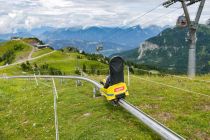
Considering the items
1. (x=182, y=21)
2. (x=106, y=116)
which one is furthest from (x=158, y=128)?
(x=182, y=21)

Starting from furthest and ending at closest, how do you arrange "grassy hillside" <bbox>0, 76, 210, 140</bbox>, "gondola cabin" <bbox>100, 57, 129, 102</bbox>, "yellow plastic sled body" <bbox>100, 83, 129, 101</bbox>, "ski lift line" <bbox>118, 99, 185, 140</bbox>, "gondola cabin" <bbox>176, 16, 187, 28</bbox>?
"gondola cabin" <bbox>176, 16, 187, 28</bbox>
"yellow plastic sled body" <bbox>100, 83, 129, 101</bbox>
"gondola cabin" <bbox>100, 57, 129, 102</bbox>
"grassy hillside" <bbox>0, 76, 210, 140</bbox>
"ski lift line" <bbox>118, 99, 185, 140</bbox>

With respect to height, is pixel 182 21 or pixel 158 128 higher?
pixel 182 21

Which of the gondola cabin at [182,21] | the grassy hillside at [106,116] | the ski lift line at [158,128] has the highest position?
the gondola cabin at [182,21]

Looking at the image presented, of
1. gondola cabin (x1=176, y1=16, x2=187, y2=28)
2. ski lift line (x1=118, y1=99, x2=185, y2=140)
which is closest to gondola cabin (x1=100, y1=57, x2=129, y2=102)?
ski lift line (x1=118, y1=99, x2=185, y2=140)

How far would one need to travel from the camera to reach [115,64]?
61.4 ft

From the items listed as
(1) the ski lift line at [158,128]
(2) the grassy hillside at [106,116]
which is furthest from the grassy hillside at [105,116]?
(1) the ski lift line at [158,128]

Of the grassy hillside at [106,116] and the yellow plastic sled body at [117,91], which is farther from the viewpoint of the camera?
the yellow plastic sled body at [117,91]

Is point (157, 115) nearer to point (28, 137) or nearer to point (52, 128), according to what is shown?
point (52, 128)

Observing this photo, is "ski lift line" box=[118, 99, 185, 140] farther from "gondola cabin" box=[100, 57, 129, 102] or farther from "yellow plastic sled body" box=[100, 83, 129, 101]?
"gondola cabin" box=[100, 57, 129, 102]

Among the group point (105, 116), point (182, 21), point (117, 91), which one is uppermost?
point (182, 21)

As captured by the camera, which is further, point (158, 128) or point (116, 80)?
point (116, 80)

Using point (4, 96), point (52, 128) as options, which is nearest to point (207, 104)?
point (52, 128)

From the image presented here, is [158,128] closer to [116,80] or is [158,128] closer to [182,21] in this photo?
[116,80]

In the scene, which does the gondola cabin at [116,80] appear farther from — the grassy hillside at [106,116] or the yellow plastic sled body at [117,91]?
the grassy hillside at [106,116]
